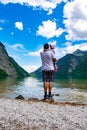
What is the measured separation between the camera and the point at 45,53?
19578mm

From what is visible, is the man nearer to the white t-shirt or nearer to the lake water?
the white t-shirt

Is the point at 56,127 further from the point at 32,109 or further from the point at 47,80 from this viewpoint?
the point at 47,80

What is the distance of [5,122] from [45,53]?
844cm

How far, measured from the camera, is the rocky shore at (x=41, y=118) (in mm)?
11453

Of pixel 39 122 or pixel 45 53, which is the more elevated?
pixel 45 53

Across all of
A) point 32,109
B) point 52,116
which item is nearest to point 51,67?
point 32,109

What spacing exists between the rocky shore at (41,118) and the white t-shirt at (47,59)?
185 inches

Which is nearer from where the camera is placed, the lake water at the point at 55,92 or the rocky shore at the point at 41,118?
the rocky shore at the point at 41,118

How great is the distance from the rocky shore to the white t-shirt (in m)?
4.69

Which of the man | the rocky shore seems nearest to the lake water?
the man

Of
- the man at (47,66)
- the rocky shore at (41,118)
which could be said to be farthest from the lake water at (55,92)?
the rocky shore at (41,118)

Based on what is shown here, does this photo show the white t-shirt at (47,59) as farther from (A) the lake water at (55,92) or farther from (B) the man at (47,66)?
(A) the lake water at (55,92)

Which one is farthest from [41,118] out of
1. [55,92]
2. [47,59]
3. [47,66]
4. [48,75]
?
[55,92]

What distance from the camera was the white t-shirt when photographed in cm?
1956
